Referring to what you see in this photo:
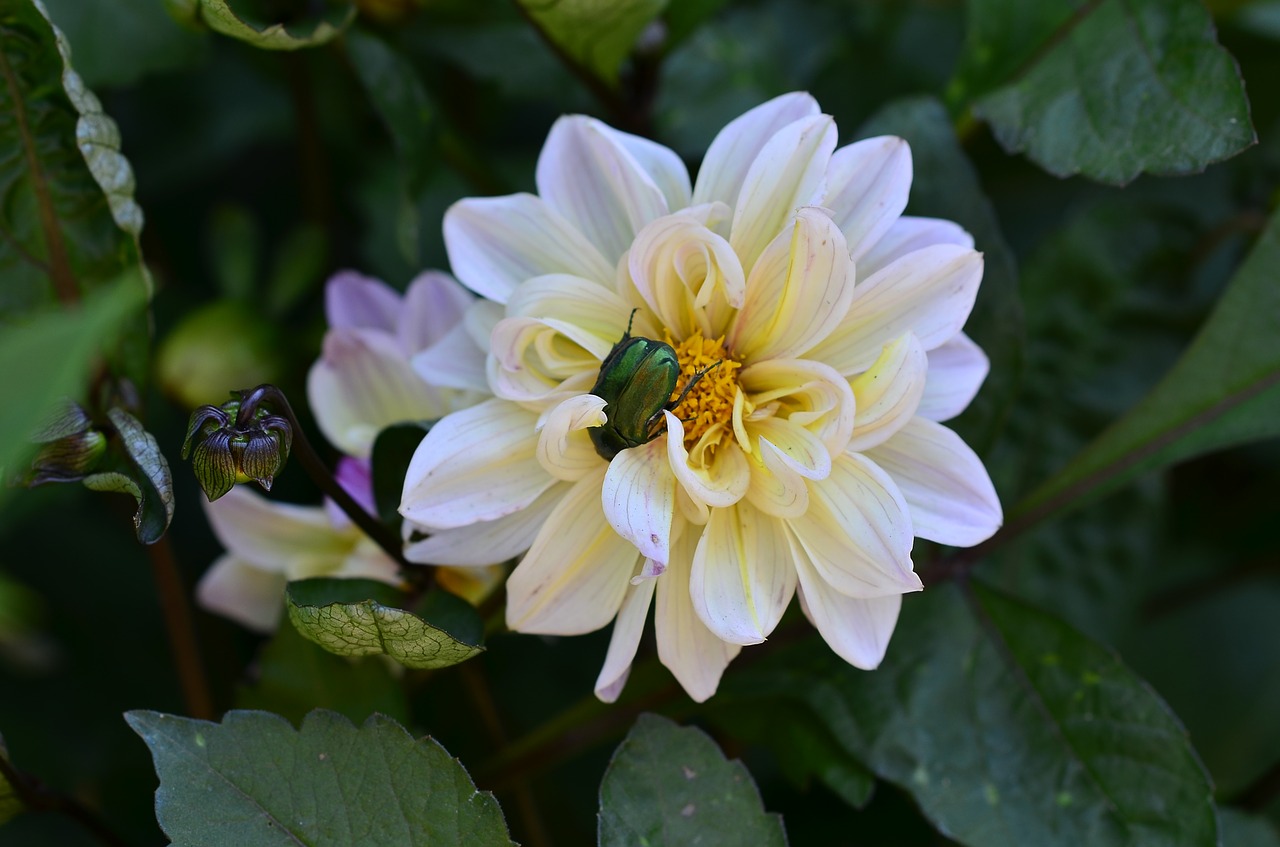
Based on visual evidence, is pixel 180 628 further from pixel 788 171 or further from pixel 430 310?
pixel 788 171

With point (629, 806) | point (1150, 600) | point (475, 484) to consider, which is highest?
point (475, 484)

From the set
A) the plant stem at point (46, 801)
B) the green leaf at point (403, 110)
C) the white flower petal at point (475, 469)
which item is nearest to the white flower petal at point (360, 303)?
the green leaf at point (403, 110)

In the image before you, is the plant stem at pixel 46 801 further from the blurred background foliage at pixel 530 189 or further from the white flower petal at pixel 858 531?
the white flower petal at pixel 858 531

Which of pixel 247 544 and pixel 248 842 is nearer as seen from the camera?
pixel 248 842

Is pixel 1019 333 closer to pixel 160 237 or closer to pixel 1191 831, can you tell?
pixel 1191 831

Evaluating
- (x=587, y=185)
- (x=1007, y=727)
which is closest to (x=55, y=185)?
(x=587, y=185)

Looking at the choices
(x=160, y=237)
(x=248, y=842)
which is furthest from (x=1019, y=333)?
(x=160, y=237)

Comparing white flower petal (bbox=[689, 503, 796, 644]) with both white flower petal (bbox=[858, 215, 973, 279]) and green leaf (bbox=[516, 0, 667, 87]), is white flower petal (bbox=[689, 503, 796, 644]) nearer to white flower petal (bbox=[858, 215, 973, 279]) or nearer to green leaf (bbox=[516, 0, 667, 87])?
white flower petal (bbox=[858, 215, 973, 279])
